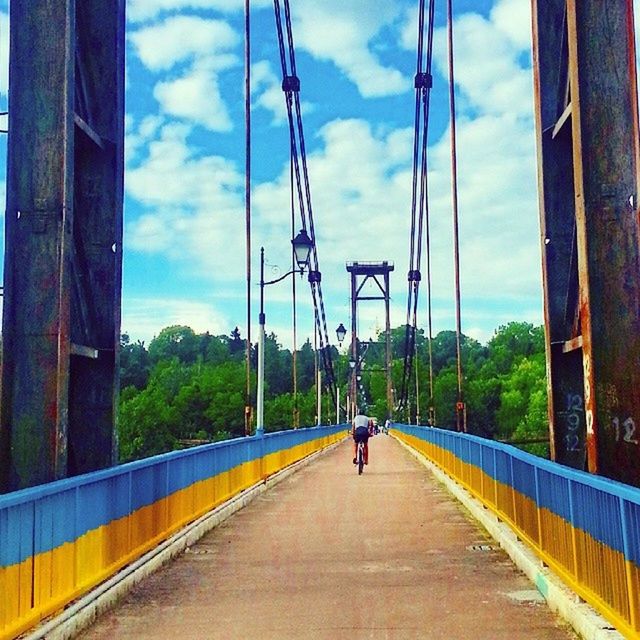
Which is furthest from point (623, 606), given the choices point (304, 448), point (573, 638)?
point (304, 448)

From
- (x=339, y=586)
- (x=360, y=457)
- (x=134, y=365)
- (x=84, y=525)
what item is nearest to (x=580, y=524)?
Answer: (x=339, y=586)

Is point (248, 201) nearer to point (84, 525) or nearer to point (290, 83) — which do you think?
point (290, 83)

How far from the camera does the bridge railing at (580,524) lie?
4.63 metres

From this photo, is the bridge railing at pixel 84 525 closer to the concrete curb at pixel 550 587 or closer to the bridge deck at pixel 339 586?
the bridge deck at pixel 339 586

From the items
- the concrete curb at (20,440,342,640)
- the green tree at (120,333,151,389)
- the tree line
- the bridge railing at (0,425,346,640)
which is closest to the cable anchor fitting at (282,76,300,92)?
the concrete curb at (20,440,342,640)

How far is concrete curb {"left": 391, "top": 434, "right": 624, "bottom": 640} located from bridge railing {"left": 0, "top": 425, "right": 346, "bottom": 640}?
2.98m

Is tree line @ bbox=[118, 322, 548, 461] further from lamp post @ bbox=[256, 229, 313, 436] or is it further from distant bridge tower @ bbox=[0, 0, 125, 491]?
distant bridge tower @ bbox=[0, 0, 125, 491]

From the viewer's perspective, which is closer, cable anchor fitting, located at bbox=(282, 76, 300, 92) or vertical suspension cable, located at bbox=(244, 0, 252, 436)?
vertical suspension cable, located at bbox=(244, 0, 252, 436)

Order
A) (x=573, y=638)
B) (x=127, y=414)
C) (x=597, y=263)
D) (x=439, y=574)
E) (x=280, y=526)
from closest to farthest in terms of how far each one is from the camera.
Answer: (x=573, y=638)
(x=597, y=263)
(x=439, y=574)
(x=280, y=526)
(x=127, y=414)

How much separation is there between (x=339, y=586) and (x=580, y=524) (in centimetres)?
216

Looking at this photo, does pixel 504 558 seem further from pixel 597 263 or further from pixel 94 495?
pixel 94 495

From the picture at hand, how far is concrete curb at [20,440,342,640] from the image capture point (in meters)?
5.34

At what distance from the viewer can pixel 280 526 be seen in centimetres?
1098

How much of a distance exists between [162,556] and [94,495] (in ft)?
5.93
